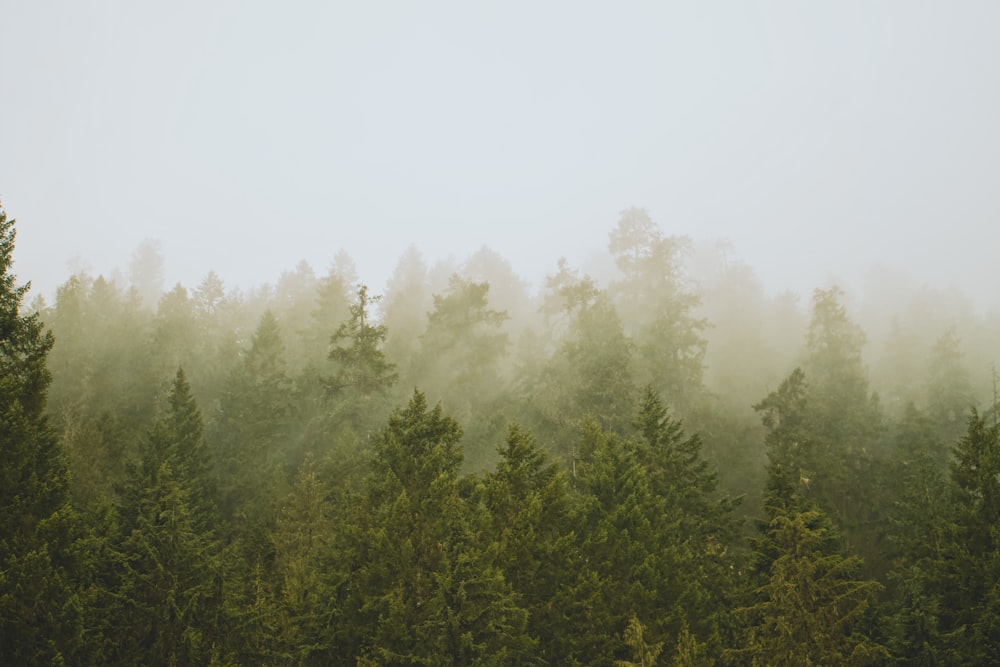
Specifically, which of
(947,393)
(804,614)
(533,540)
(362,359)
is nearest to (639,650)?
(533,540)

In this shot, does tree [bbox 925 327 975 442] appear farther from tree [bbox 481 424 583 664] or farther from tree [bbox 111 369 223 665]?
tree [bbox 111 369 223 665]

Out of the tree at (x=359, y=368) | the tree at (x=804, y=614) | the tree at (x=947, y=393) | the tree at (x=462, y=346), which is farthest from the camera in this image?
the tree at (x=462, y=346)

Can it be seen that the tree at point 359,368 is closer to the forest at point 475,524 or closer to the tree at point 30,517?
the forest at point 475,524

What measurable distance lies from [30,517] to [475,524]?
39.0ft

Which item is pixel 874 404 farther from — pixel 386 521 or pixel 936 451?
pixel 386 521

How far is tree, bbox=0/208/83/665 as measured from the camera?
47.3 ft

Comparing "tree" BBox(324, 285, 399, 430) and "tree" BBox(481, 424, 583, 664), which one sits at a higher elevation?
"tree" BBox(324, 285, 399, 430)

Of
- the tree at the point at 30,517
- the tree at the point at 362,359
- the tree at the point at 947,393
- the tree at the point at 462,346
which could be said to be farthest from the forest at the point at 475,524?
the tree at the point at 462,346

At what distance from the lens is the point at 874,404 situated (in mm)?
36500

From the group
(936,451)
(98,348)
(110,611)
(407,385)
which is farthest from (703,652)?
(98,348)

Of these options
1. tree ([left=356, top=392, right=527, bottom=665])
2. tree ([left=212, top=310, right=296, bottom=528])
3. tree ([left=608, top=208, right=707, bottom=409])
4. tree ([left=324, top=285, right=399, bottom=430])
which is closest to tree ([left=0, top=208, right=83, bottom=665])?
tree ([left=356, top=392, right=527, bottom=665])

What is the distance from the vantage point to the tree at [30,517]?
1441 centimetres

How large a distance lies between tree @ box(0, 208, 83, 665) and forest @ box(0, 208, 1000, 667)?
0.23 feet

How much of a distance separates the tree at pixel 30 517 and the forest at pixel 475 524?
7cm
